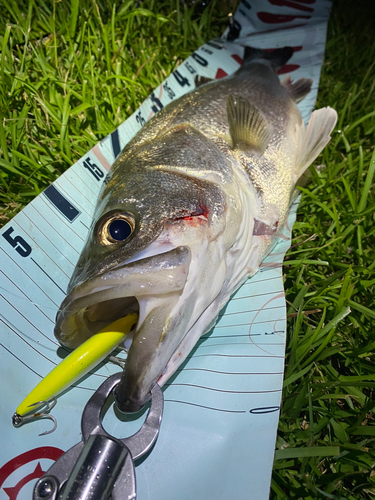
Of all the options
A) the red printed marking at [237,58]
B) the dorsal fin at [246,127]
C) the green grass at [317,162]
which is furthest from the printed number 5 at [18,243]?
the red printed marking at [237,58]

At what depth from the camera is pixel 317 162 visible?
277 cm

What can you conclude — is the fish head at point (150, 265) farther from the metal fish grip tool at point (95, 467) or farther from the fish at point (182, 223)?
the metal fish grip tool at point (95, 467)

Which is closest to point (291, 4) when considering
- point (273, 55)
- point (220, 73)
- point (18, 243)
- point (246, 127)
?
point (273, 55)

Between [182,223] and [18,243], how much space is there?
920mm

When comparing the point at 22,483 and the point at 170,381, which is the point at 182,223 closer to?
the point at 170,381

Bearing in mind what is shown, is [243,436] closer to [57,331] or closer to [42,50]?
[57,331]

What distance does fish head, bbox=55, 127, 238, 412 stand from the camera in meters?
1.18

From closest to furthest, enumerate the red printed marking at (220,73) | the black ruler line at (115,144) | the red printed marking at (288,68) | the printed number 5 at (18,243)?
the printed number 5 at (18,243) < the black ruler line at (115,144) < the red printed marking at (220,73) < the red printed marking at (288,68)

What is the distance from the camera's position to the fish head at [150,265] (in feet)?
3.87

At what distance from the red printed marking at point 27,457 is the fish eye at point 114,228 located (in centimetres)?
82

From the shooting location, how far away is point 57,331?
135 cm

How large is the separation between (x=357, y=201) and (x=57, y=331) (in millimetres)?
2164

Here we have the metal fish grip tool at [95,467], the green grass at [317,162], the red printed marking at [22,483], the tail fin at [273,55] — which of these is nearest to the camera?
the metal fish grip tool at [95,467]

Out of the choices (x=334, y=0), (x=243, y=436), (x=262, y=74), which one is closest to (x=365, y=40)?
(x=334, y=0)
